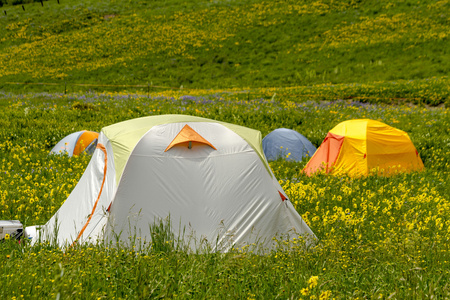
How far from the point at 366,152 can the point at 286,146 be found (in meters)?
3.03

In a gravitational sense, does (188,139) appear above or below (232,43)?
below

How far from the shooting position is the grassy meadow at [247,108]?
383 cm

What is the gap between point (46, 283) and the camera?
10.8 feet

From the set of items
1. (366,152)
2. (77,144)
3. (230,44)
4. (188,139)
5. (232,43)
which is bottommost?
(366,152)

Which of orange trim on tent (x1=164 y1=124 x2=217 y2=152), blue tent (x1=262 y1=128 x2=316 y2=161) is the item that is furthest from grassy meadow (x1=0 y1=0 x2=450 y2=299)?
orange trim on tent (x1=164 y1=124 x2=217 y2=152)

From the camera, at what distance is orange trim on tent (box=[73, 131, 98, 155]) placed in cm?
1253

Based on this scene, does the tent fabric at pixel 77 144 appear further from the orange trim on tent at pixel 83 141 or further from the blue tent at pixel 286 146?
the blue tent at pixel 286 146

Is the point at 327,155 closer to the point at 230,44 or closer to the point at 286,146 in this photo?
the point at 286,146

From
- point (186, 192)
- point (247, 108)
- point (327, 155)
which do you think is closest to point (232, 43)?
point (247, 108)

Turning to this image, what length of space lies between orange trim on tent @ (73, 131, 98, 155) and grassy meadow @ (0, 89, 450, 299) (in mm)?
958

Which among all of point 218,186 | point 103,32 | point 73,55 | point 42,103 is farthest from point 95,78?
point 218,186

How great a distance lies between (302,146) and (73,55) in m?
36.2

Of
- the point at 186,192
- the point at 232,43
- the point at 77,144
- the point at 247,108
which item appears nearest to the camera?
the point at 186,192

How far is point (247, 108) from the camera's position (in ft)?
66.3
